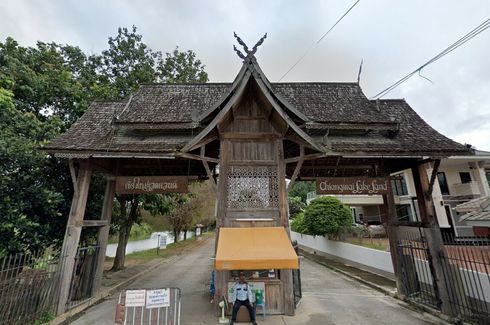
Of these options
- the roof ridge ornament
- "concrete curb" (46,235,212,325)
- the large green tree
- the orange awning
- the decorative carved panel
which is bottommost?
"concrete curb" (46,235,212,325)

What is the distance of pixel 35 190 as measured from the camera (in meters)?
7.64

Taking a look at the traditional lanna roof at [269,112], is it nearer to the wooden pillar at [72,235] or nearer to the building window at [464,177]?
the wooden pillar at [72,235]

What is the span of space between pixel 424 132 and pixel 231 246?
26.8 ft

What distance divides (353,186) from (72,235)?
9.01 m

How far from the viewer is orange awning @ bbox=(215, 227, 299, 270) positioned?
5441 mm

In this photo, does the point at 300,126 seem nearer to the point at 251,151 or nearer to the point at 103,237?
the point at 251,151

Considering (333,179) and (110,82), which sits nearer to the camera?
(333,179)

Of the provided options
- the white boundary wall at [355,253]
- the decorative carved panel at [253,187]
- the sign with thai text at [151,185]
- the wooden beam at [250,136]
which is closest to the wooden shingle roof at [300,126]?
the wooden beam at [250,136]

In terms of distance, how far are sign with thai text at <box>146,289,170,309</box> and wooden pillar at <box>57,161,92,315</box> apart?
3206 mm

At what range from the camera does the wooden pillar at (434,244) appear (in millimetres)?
6820

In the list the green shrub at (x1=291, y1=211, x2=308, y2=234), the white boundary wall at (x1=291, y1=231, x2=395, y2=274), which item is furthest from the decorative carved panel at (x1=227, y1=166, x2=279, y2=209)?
the green shrub at (x1=291, y1=211, x2=308, y2=234)

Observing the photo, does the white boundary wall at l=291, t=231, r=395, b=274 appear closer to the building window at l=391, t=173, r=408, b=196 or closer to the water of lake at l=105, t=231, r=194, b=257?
the building window at l=391, t=173, r=408, b=196

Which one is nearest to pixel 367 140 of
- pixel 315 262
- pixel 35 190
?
pixel 35 190

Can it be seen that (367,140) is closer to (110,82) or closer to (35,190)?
(35,190)
